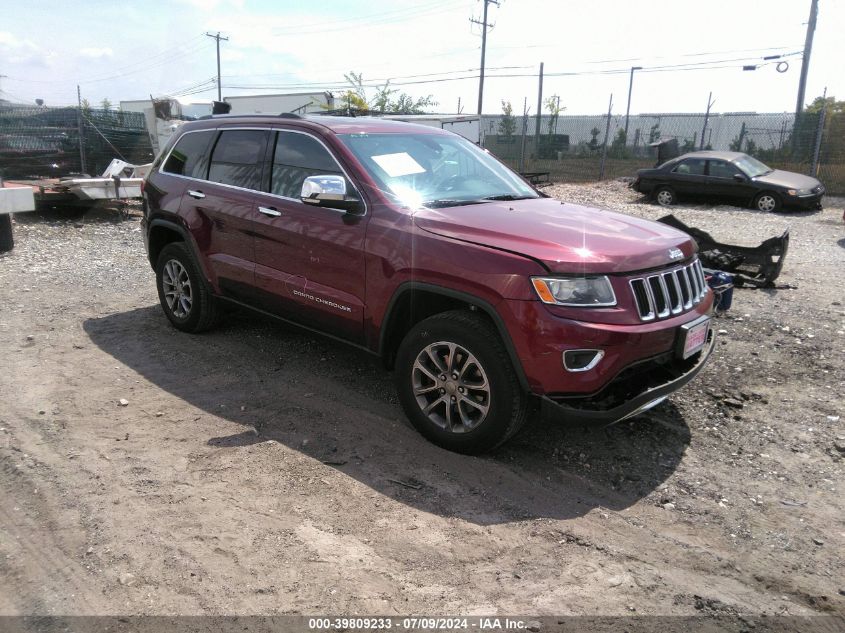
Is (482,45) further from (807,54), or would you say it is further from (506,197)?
(506,197)

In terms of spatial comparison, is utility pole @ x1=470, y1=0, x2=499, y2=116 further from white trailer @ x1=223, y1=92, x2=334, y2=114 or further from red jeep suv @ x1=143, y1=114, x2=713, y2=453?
red jeep suv @ x1=143, y1=114, x2=713, y2=453

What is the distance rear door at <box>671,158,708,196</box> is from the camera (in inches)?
615

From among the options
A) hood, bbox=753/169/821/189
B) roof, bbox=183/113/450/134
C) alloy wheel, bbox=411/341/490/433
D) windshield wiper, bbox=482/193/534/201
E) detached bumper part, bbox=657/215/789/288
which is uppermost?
roof, bbox=183/113/450/134

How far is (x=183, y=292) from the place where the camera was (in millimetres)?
5742

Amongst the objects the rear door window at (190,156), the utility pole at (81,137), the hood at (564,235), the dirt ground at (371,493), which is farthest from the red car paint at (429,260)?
the utility pole at (81,137)

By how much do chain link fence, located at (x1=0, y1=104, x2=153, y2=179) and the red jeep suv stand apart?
12.4 metres

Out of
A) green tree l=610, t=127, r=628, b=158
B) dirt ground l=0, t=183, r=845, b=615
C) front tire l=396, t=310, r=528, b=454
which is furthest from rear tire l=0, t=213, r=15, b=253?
green tree l=610, t=127, r=628, b=158

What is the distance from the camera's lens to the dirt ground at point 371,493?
2.71 metres

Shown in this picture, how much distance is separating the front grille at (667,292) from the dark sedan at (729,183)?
12546 mm

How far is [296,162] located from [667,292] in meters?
2.64

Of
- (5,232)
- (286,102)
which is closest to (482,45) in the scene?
(286,102)

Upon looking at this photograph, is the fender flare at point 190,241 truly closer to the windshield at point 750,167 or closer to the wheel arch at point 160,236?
the wheel arch at point 160,236

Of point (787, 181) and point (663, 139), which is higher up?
point (663, 139)

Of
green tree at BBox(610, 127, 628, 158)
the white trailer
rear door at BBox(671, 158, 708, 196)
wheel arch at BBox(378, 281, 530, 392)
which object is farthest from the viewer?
green tree at BBox(610, 127, 628, 158)
